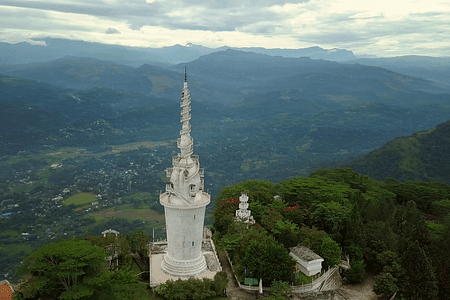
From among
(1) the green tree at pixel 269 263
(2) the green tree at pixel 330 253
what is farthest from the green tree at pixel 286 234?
(1) the green tree at pixel 269 263

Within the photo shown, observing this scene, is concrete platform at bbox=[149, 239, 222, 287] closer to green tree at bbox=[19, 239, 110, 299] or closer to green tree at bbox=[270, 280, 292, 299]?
green tree at bbox=[270, 280, 292, 299]

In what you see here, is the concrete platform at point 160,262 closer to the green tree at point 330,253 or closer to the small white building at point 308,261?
the small white building at point 308,261

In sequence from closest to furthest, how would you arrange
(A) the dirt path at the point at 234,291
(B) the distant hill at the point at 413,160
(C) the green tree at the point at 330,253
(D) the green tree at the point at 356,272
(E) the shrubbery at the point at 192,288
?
(E) the shrubbery at the point at 192,288 → (A) the dirt path at the point at 234,291 → (D) the green tree at the point at 356,272 → (C) the green tree at the point at 330,253 → (B) the distant hill at the point at 413,160

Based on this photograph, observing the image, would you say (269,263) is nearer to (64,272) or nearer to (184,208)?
(184,208)

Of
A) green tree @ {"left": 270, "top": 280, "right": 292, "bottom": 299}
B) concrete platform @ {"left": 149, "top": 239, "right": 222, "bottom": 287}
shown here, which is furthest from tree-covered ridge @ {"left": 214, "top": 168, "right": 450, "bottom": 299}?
concrete platform @ {"left": 149, "top": 239, "right": 222, "bottom": 287}

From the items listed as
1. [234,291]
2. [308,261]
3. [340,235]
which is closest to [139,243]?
[234,291]

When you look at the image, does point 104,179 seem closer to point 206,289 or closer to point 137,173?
point 137,173
